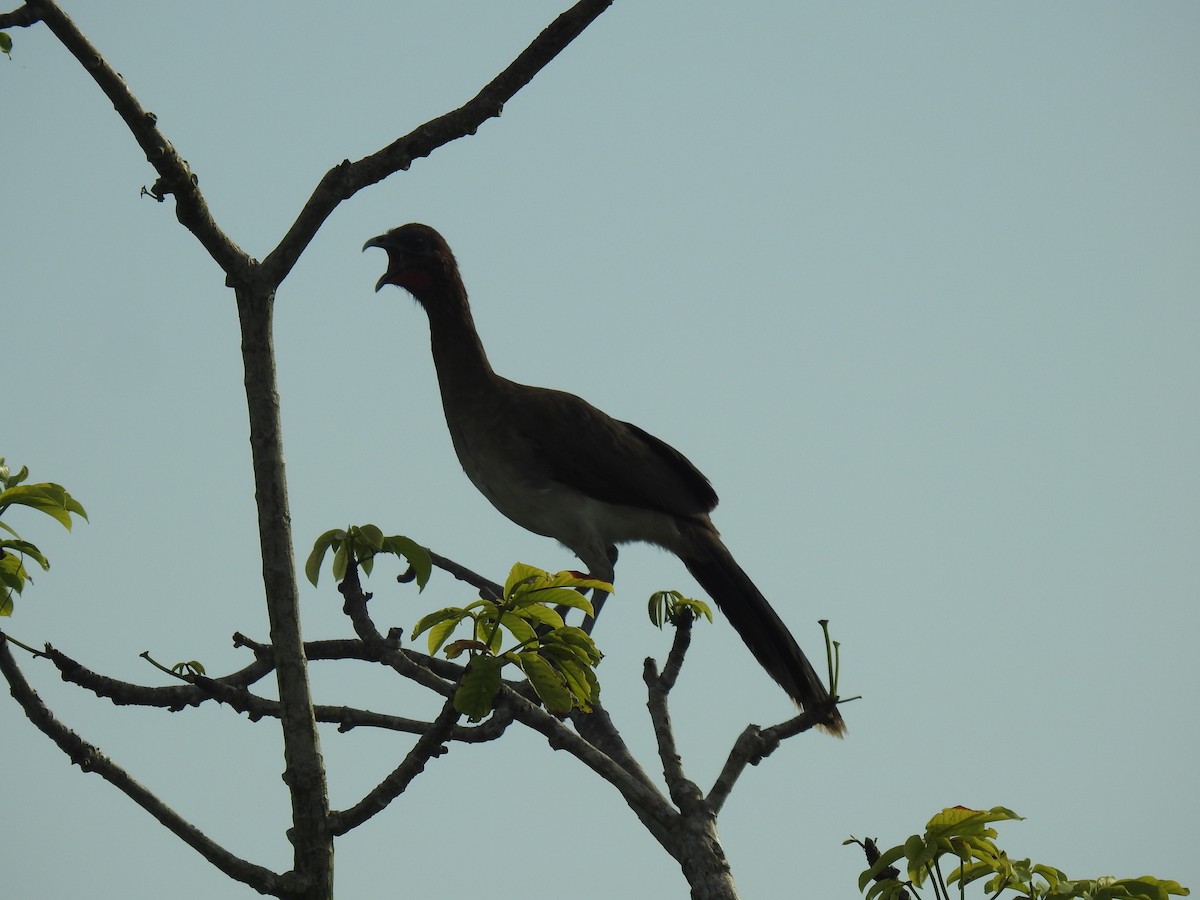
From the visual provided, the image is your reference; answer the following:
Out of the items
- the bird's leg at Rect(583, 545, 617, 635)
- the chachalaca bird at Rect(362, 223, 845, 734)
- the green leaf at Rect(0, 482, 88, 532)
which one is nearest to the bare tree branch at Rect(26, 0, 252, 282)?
the green leaf at Rect(0, 482, 88, 532)

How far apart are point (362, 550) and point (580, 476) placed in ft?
12.0

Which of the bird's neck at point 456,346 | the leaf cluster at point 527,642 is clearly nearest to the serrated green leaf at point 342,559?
the leaf cluster at point 527,642

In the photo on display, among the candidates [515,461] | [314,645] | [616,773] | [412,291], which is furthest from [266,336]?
[412,291]

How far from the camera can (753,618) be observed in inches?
251

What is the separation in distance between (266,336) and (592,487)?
4.14m

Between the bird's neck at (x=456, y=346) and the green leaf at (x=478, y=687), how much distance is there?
458 centimetres

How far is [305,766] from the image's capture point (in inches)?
110

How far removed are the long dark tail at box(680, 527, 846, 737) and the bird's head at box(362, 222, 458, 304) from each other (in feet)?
6.77

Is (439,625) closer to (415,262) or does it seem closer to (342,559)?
(342,559)

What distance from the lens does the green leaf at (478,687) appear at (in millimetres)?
2646

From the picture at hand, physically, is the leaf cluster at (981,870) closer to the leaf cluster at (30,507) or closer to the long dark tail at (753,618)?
the leaf cluster at (30,507)

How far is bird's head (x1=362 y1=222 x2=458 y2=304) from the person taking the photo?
7.35m

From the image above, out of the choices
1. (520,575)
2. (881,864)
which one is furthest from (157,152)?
(881,864)

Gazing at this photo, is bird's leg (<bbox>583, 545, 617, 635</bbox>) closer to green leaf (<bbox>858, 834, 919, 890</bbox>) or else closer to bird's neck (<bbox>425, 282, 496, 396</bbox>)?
bird's neck (<bbox>425, 282, 496, 396</bbox>)
